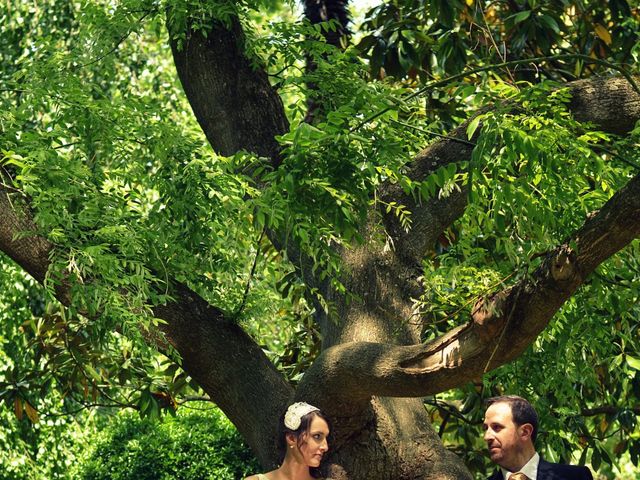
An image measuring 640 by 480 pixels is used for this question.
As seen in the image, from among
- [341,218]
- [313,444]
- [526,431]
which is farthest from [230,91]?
[526,431]

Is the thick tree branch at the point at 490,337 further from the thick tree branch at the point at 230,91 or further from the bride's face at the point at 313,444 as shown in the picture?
the thick tree branch at the point at 230,91

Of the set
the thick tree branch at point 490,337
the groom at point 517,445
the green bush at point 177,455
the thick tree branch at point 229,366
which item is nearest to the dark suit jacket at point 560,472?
the groom at point 517,445

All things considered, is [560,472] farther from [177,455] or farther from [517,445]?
[177,455]

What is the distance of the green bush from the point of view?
8.66 metres

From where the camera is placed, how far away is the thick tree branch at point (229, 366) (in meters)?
6.03

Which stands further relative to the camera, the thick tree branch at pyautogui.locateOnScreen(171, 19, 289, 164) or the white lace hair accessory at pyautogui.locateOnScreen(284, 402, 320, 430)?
the thick tree branch at pyautogui.locateOnScreen(171, 19, 289, 164)

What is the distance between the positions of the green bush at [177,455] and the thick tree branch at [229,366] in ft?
8.08

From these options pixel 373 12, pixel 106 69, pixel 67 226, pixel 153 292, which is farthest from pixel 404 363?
pixel 373 12

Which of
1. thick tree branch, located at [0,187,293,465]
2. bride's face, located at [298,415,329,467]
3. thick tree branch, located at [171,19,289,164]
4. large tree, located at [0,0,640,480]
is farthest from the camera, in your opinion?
thick tree branch, located at [171,19,289,164]

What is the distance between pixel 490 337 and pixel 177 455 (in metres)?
4.42

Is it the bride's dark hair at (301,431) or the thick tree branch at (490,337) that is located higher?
the thick tree branch at (490,337)

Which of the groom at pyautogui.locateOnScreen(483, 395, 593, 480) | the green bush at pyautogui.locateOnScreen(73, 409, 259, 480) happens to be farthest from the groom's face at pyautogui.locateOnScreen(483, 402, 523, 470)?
the green bush at pyautogui.locateOnScreen(73, 409, 259, 480)

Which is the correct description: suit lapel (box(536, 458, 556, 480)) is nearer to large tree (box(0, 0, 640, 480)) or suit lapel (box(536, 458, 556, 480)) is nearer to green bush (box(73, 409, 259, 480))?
large tree (box(0, 0, 640, 480))

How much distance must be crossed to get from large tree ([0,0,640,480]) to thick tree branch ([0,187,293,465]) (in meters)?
0.01
